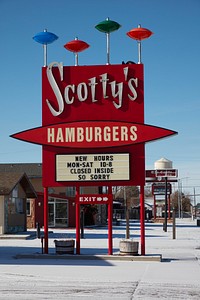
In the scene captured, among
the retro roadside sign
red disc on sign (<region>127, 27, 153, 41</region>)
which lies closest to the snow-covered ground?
the retro roadside sign

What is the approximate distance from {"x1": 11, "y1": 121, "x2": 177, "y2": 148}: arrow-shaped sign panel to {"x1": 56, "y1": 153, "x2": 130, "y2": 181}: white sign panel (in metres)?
0.44

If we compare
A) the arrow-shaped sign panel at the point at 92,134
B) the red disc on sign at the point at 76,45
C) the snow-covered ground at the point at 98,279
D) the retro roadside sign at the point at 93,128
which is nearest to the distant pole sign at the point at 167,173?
the snow-covered ground at the point at 98,279

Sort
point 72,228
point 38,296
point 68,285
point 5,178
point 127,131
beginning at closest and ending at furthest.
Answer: point 38,296
point 68,285
point 127,131
point 5,178
point 72,228

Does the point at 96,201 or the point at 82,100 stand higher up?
the point at 82,100

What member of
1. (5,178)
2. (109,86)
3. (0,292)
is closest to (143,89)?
(109,86)

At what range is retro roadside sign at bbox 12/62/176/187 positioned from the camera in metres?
21.5

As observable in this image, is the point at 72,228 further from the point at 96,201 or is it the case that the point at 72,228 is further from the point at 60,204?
the point at 96,201

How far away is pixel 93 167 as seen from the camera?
21.7 metres

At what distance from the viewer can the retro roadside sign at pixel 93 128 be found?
21484 mm

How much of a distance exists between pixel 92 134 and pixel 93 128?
219 mm

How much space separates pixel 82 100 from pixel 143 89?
2.24 meters

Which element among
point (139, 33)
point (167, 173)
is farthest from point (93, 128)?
point (167, 173)

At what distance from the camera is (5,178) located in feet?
132

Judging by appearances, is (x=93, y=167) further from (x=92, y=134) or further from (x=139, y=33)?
(x=139, y=33)
